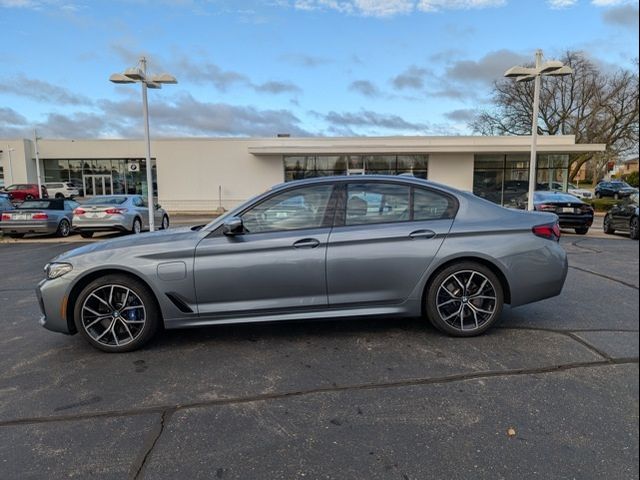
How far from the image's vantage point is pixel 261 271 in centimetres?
414

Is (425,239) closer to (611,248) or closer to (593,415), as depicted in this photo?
(593,415)

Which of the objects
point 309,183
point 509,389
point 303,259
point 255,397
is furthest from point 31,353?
point 509,389

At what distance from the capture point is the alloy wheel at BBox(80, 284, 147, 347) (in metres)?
4.20

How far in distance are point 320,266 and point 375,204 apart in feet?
2.76

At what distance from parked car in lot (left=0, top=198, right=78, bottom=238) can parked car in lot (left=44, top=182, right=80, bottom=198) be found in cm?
2546

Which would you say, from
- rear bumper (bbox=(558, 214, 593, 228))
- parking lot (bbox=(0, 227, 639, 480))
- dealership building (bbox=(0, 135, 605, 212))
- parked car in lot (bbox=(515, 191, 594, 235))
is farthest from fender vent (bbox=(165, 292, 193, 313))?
dealership building (bbox=(0, 135, 605, 212))

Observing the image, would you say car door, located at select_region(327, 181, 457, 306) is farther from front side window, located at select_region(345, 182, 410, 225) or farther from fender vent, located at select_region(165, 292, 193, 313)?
fender vent, located at select_region(165, 292, 193, 313)

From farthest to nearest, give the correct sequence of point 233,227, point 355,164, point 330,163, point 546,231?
point 355,164, point 330,163, point 546,231, point 233,227

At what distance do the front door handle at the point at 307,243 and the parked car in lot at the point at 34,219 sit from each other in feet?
45.0

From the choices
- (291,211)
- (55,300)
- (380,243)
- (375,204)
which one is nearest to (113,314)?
(55,300)

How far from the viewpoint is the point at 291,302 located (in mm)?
4242

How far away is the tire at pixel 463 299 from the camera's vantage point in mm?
4391

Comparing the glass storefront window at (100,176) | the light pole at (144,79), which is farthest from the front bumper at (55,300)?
the glass storefront window at (100,176)

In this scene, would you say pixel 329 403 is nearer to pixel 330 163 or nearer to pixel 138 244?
pixel 138 244
